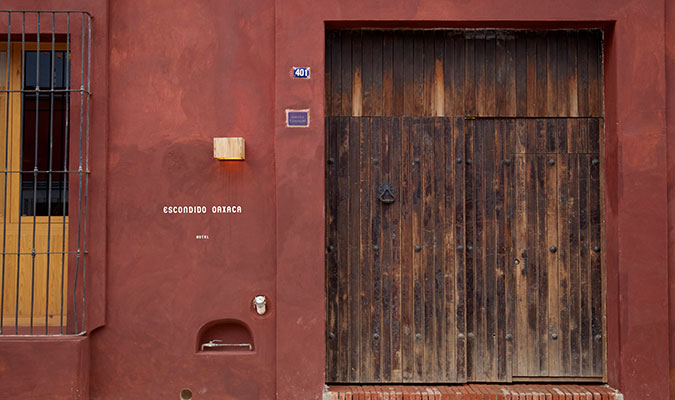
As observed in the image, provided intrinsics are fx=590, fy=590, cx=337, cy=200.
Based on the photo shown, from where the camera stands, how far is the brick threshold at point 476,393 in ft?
14.8

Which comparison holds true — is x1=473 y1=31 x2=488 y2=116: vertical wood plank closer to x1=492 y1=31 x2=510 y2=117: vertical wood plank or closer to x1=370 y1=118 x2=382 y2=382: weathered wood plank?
x1=492 y1=31 x2=510 y2=117: vertical wood plank

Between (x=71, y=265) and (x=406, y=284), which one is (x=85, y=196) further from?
(x=406, y=284)

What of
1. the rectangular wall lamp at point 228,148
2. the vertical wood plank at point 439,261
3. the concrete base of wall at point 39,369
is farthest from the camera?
the vertical wood plank at point 439,261

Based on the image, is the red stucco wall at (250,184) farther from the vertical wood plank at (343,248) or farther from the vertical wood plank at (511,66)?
the vertical wood plank at (343,248)

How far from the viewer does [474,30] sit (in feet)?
15.9

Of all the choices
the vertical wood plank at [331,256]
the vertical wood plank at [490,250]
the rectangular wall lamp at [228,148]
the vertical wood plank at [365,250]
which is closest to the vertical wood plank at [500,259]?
the vertical wood plank at [490,250]

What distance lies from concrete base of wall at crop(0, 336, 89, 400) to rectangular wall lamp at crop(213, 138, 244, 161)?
176cm

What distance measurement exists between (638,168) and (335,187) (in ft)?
7.64

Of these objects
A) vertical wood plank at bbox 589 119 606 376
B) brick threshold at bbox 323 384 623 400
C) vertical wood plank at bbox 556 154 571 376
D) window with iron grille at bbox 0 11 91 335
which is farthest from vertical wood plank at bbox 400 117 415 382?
window with iron grille at bbox 0 11 91 335

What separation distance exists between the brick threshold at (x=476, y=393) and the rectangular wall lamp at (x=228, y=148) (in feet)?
6.36

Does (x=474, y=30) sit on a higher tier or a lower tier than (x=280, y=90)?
higher

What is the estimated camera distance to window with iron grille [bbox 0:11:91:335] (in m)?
4.49

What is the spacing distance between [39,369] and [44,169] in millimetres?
1573

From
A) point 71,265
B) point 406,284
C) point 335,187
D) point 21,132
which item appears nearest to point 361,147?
point 335,187
